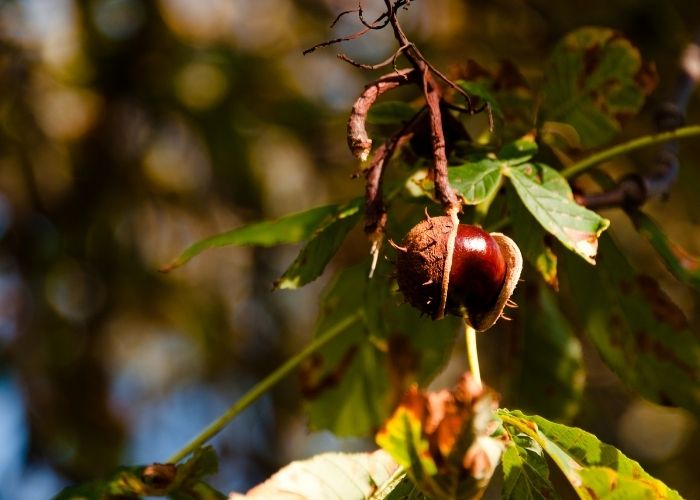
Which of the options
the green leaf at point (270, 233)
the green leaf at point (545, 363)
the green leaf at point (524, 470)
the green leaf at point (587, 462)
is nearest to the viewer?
the green leaf at point (587, 462)

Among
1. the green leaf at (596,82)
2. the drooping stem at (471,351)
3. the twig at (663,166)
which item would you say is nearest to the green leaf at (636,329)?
the twig at (663,166)

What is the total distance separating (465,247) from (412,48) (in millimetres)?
282

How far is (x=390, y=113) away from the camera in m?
1.40

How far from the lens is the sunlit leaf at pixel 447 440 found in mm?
843

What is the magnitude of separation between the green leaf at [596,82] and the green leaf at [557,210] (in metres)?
0.35

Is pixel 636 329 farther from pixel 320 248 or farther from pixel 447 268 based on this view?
pixel 447 268

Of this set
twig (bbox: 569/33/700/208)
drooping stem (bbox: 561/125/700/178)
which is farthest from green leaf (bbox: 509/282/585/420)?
drooping stem (bbox: 561/125/700/178)

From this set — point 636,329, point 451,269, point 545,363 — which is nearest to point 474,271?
point 451,269

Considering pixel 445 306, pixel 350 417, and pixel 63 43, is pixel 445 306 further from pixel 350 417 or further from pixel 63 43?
pixel 63 43

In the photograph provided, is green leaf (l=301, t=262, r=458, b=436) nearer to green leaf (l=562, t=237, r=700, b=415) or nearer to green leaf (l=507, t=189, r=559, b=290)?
green leaf (l=562, t=237, r=700, b=415)

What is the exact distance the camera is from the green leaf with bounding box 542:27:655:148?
61.4 inches

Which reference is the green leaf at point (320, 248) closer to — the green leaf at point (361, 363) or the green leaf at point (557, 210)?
the green leaf at point (557, 210)

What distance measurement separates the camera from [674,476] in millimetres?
3264

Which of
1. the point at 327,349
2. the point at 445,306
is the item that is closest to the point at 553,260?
the point at 445,306
